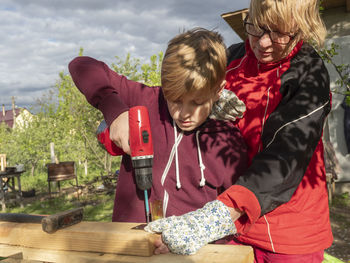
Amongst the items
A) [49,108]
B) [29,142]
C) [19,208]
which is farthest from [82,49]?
[19,208]

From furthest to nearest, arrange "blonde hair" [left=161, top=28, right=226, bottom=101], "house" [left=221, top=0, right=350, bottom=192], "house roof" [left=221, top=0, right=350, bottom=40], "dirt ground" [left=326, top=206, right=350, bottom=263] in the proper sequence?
"house" [left=221, top=0, right=350, bottom=192] < "house roof" [left=221, top=0, right=350, bottom=40] < "dirt ground" [left=326, top=206, right=350, bottom=263] < "blonde hair" [left=161, top=28, right=226, bottom=101]

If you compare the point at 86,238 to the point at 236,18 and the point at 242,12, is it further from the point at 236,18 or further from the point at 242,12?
the point at 236,18

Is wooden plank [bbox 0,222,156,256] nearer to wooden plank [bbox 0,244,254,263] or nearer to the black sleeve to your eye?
wooden plank [bbox 0,244,254,263]

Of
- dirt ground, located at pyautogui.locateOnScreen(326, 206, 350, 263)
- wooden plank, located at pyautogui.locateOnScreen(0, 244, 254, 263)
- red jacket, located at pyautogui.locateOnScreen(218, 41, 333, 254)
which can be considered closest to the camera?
wooden plank, located at pyautogui.locateOnScreen(0, 244, 254, 263)

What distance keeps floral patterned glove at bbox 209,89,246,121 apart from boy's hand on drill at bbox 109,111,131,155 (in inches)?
18.4

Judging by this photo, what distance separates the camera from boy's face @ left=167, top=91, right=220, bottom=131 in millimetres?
1676

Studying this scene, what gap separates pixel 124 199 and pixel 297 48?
4.25ft

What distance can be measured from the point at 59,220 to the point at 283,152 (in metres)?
1.02

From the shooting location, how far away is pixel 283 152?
147cm

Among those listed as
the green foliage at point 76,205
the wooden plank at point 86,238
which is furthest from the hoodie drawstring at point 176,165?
the green foliage at point 76,205

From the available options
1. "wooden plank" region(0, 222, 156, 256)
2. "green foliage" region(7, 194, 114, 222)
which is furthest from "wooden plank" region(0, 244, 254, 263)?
"green foliage" region(7, 194, 114, 222)

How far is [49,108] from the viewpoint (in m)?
18.6

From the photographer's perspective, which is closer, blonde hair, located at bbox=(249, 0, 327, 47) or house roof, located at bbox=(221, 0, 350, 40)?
blonde hair, located at bbox=(249, 0, 327, 47)

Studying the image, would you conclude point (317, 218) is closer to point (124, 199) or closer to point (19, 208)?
point (124, 199)
